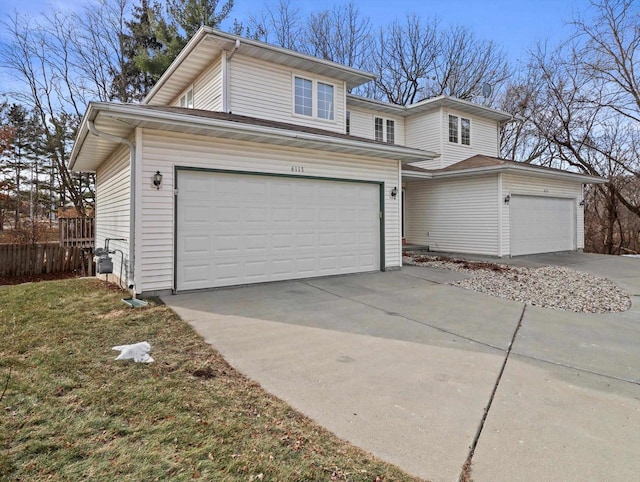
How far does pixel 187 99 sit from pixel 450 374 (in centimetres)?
1064

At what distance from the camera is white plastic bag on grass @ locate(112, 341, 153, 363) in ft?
11.3

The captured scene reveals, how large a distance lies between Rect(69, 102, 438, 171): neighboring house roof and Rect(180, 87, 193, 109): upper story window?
3.06 meters

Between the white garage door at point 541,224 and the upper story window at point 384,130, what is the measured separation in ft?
17.5

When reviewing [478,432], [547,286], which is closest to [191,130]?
[478,432]

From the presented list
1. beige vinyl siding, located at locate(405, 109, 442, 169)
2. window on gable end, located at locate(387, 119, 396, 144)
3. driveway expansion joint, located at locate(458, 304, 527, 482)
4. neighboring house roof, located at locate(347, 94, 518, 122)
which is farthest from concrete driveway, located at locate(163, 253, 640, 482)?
window on gable end, located at locate(387, 119, 396, 144)

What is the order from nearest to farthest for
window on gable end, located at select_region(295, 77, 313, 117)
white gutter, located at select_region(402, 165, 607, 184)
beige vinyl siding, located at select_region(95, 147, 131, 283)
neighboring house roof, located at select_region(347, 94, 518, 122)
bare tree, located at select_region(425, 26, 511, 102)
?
1. beige vinyl siding, located at select_region(95, 147, 131, 283)
2. window on gable end, located at select_region(295, 77, 313, 117)
3. white gutter, located at select_region(402, 165, 607, 184)
4. neighboring house roof, located at select_region(347, 94, 518, 122)
5. bare tree, located at select_region(425, 26, 511, 102)

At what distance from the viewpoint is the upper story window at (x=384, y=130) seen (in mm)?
14734

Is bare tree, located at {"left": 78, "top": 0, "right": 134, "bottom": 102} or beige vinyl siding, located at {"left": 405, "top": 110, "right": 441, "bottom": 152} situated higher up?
bare tree, located at {"left": 78, "top": 0, "right": 134, "bottom": 102}

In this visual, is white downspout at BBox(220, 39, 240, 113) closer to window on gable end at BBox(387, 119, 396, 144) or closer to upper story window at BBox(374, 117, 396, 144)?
upper story window at BBox(374, 117, 396, 144)

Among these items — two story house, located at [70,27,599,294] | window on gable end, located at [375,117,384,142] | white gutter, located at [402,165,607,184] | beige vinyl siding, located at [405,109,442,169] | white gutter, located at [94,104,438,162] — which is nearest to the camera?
white gutter, located at [94,104,438,162]

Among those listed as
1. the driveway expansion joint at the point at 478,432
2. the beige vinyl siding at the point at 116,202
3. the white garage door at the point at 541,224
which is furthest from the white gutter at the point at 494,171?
the driveway expansion joint at the point at 478,432

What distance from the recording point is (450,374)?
3352 mm

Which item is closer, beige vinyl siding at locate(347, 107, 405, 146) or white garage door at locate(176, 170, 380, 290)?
white garage door at locate(176, 170, 380, 290)

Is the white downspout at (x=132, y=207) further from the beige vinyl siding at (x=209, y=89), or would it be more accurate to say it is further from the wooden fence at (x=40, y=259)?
the wooden fence at (x=40, y=259)
